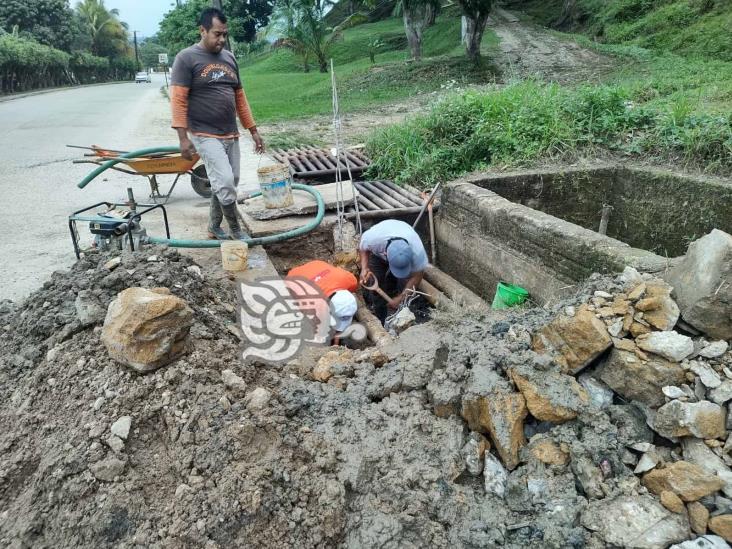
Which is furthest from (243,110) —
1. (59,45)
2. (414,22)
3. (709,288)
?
(59,45)

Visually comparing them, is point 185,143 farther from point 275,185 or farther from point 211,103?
point 275,185

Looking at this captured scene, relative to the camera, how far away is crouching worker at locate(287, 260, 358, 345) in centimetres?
415

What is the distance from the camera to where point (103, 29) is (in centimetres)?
4662

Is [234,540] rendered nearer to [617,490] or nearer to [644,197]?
[617,490]

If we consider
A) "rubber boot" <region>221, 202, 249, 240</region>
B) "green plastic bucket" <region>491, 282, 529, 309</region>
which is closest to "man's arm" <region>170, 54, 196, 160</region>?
"rubber boot" <region>221, 202, 249, 240</region>

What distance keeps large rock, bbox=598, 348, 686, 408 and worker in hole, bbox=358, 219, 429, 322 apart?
7.50 feet

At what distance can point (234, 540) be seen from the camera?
2.04m

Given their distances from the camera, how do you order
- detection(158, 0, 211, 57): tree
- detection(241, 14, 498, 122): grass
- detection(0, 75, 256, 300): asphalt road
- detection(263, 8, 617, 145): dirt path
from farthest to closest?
detection(158, 0, 211, 57): tree < detection(241, 14, 498, 122): grass < detection(263, 8, 617, 145): dirt path < detection(0, 75, 256, 300): asphalt road

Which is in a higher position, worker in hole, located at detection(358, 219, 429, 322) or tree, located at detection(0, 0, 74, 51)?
tree, located at detection(0, 0, 74, 51)

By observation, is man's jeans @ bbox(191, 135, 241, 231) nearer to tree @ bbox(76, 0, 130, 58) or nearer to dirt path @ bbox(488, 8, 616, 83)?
dirt path @ bbox(488, 8, 616, 83)

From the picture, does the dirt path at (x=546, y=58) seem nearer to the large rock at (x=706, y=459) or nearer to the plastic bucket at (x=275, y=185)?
the plastic bucket at (x=275, y=185)

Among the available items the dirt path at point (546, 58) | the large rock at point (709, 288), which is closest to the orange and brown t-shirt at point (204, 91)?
the large rock at point (709, 288)

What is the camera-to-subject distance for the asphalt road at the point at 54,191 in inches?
182

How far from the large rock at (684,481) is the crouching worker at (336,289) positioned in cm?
245
